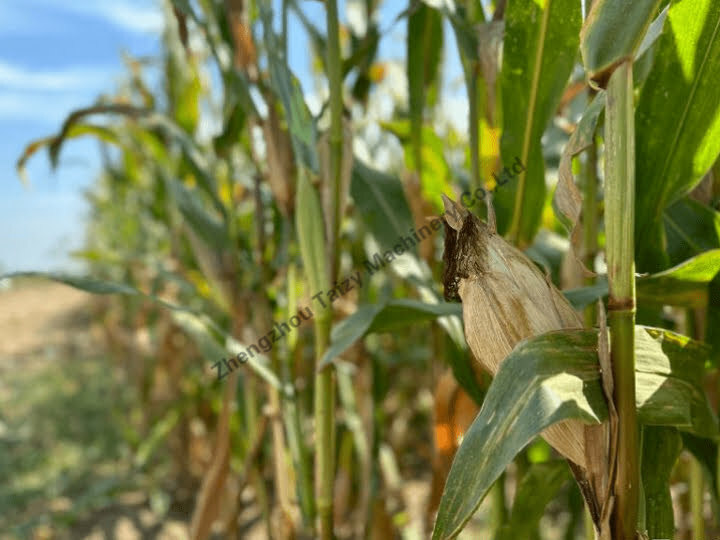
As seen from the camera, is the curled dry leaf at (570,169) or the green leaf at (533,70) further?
the green leaf at (533,70)

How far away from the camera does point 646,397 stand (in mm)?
380

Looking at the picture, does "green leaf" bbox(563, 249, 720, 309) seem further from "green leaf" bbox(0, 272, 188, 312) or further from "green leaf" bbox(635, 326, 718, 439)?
"green leaf" bbox(0, 272, 188, 312)

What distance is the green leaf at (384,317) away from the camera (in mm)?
524

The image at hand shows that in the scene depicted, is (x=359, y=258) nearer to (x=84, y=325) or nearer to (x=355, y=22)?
(x=355, y=22)

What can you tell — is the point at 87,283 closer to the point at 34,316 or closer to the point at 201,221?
the point at 201,221

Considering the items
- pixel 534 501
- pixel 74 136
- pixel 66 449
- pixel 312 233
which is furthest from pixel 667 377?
pixel 66 449

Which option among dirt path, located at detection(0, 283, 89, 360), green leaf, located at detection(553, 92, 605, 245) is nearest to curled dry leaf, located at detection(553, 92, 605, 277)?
green leaf, located at detection(553, 92, 605, 245)

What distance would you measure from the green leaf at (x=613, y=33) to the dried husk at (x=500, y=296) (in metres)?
0.11

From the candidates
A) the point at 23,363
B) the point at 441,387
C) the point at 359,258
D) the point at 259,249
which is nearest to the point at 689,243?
the point at 441,387

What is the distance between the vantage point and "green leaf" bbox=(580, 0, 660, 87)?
0.30m

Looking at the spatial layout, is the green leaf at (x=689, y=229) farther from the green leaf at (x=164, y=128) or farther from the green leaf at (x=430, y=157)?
the green leaf at (x=164, y=128)

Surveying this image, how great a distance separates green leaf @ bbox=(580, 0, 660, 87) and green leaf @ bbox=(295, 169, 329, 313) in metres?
0.33

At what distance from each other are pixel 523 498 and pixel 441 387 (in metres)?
0.26

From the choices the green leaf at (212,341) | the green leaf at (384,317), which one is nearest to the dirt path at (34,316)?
the green leaf at (212,341)
